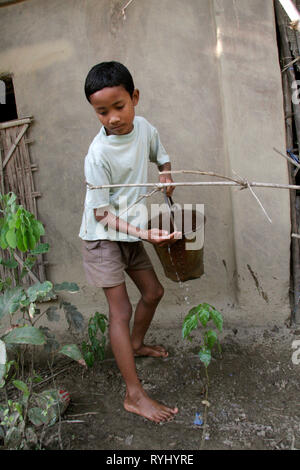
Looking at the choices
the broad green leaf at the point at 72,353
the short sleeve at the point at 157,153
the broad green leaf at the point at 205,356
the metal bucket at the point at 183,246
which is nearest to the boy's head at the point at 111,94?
the short sleeve at the point at 157,153

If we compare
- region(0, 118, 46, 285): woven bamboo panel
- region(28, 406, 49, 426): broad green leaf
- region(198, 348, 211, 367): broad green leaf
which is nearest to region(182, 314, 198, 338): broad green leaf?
region(198, 348, 211, 367): broad green leaf

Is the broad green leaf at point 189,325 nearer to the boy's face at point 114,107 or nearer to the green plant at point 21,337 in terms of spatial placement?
the green plant at point 21,337

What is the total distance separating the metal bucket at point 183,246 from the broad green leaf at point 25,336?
77cm

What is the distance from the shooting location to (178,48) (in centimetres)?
285

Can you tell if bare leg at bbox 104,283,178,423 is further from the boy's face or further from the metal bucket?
the boy's face

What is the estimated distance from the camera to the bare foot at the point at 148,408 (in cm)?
216

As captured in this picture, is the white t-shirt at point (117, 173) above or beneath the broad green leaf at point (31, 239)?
above

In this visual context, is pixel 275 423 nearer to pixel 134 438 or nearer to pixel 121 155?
pixel 134 438

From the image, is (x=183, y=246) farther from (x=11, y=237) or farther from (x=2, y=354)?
(x=2, y=354)

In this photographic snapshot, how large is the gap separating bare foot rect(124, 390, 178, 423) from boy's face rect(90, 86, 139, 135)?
140 centimetres

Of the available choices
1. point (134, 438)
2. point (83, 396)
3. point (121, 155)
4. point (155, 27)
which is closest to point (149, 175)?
point (121, 155)

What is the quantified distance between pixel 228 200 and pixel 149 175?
0.58 metres

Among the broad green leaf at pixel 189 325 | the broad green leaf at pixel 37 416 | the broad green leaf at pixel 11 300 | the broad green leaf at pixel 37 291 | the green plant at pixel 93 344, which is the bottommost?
the broad green leaf at pixel 37 416

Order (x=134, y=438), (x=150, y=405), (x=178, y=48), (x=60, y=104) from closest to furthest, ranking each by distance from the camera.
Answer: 1. (x=134, y=438)
2. (x=150, y=405)
3. (x=178, y=48)
4. (x=60, y=104)
